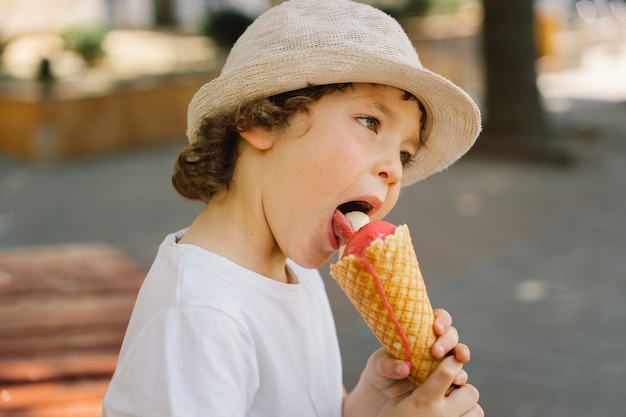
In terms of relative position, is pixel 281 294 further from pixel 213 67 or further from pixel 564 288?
pixel 213 67

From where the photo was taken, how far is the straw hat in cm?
167

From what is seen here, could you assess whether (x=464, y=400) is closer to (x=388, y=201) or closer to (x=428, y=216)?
(x=388, y=201)

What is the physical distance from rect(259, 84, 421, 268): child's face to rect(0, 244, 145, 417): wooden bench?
1.17 metres

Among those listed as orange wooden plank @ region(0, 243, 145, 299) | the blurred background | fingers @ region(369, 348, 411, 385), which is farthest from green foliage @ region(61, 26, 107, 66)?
fingers @ region(369, 348, 411, 385)

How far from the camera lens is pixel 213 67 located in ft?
42.2

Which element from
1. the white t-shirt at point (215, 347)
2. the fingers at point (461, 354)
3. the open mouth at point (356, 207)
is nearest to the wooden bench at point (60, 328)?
the white t-shirt at point (215, 347)

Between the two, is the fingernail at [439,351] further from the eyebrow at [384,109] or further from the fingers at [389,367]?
the eyebrow at [384,109]

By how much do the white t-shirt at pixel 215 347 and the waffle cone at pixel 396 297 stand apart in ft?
0.65

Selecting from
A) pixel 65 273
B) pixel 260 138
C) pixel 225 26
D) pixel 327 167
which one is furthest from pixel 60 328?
pixel 225 26

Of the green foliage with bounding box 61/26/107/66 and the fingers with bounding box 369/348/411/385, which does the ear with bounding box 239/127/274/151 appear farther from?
the green foliage with bounding box 61/26/107/66

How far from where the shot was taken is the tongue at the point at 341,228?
65.1 inches

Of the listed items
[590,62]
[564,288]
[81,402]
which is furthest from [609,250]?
[590,62]

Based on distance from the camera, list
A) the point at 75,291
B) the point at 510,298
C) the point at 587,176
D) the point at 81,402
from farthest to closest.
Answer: the point at 587,176
the point at 510,298
the point at 75,291
the point at 81,402

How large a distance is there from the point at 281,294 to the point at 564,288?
13.6ft
